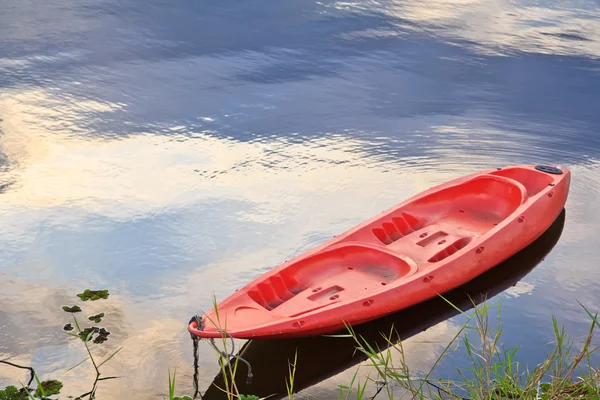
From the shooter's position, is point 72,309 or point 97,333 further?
point 72,309

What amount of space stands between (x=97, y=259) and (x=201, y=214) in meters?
1.03

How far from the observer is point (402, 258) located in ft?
19.3

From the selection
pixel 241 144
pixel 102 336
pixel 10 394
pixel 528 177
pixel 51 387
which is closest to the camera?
pixel 10 394

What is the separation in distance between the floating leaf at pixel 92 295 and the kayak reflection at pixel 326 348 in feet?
3.82

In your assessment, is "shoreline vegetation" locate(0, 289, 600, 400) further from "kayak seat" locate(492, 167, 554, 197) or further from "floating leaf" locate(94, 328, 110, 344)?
"kayak seat" locate(492, 167, 554, 197)

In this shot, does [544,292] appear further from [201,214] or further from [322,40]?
[322,40]

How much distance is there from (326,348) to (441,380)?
77cm

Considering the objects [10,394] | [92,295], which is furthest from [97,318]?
[10,394]

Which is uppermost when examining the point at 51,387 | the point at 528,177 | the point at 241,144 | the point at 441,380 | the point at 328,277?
the point at 528,177

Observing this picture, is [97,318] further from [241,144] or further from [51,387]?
[241,144]

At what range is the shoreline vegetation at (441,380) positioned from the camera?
3.86 meters

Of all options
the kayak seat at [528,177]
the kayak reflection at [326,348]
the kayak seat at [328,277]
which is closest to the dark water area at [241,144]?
the kayak reflection at [326,348]

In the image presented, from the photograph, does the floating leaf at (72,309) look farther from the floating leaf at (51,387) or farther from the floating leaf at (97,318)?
the floating leaf at (51,387)

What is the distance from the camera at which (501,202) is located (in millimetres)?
6859
